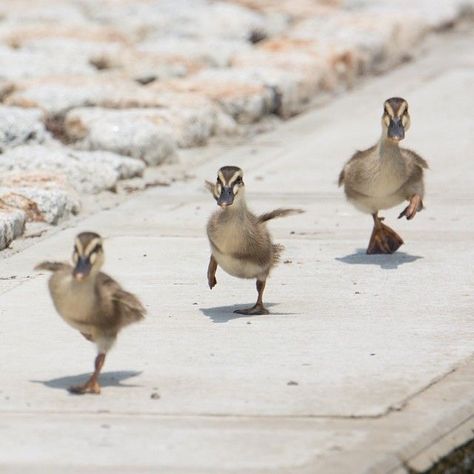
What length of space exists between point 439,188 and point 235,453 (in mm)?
7296

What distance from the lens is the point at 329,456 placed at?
655 centimetres

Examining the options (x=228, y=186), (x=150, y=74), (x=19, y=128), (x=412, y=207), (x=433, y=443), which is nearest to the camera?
(x=433, y=443)

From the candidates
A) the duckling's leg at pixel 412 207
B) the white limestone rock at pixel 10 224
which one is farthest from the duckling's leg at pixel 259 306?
the white limestone rock at pixel 10 224

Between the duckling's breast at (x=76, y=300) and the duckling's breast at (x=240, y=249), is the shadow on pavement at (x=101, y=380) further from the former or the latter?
the duckling's breast at (x=240, y=249)

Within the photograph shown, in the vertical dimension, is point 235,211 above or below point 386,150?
below

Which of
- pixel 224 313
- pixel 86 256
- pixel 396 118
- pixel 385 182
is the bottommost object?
pixel 224 313

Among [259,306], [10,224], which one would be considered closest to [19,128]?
[10,224]

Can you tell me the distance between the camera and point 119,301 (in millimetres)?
7633

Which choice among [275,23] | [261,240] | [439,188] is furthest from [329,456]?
[275,23]

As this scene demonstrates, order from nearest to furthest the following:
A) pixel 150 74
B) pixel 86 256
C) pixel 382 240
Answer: pixel 86 256
pixel 382 240
pixel 150 74

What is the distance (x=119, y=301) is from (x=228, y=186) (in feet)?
5.46

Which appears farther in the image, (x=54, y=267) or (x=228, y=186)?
(x=228, y=186)

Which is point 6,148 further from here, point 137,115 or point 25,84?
point 25,84

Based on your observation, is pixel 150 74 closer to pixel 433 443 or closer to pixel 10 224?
pixel 10 224
